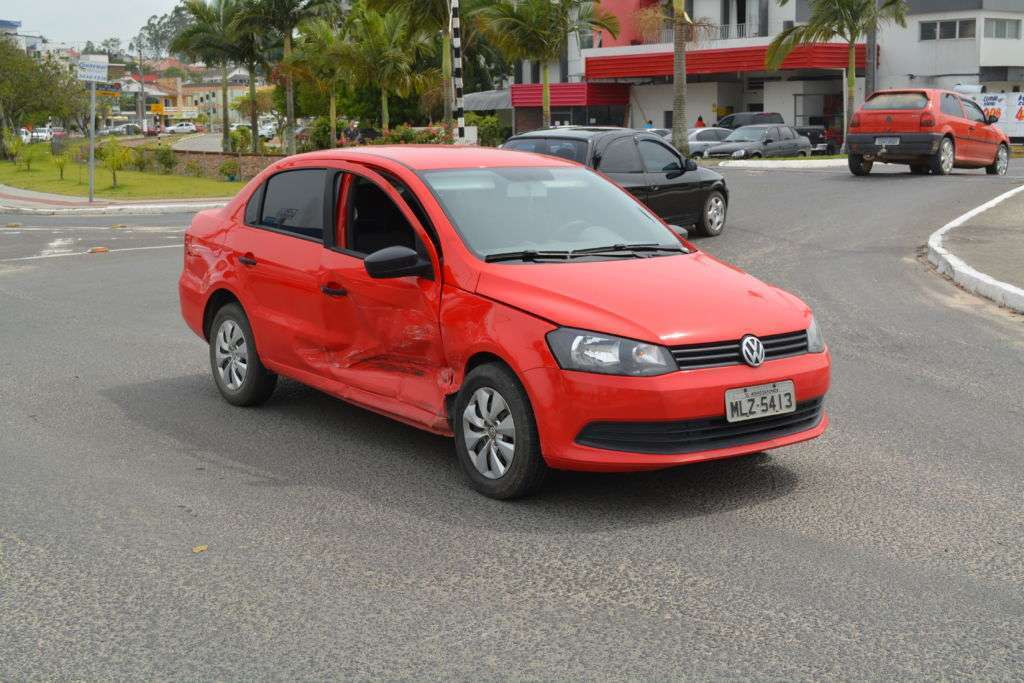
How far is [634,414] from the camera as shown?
5520mm

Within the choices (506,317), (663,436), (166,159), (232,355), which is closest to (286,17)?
(166,159)

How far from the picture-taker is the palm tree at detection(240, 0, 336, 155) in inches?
2272

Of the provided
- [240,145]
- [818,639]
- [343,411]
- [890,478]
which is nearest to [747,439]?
[890,478]

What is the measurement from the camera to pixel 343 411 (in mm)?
7984

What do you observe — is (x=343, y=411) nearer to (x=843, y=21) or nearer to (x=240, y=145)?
(x=843, y=21)

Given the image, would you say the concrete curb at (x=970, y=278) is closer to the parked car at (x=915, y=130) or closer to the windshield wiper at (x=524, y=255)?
the windshield wiper at (x=524, y=255)

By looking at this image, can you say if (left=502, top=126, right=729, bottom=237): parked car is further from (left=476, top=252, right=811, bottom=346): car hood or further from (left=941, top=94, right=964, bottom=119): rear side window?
(left=941, top=94, right=964, bottom=119): rear side window

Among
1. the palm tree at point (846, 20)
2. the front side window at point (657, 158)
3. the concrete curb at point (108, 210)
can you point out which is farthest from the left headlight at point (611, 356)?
the palm tree at point (846, 20)

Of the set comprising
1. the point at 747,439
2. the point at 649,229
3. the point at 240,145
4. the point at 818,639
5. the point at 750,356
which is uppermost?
the point at 240,145

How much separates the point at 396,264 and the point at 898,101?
21.6m

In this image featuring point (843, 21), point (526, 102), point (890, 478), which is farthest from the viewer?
point (526, 102)

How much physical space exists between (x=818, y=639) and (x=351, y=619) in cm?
161

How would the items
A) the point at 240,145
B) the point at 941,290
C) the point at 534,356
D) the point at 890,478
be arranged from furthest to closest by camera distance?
the point at 240,145
the point at 941,290
the point at 890,478
the point at 534,356

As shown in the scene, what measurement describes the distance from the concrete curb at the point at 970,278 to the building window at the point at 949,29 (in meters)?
42.6
